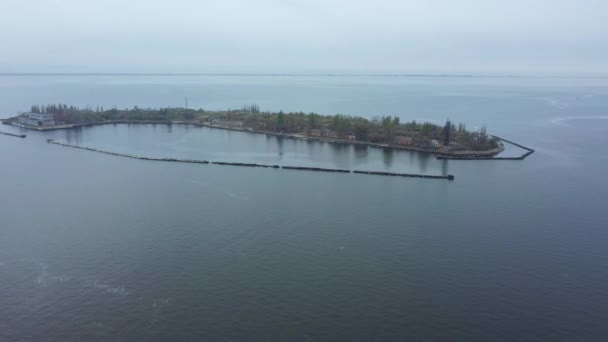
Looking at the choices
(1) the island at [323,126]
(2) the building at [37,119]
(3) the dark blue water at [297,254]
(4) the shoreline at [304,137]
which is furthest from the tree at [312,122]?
(2) the building at [37,119]

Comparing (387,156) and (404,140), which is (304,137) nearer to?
(404,140)

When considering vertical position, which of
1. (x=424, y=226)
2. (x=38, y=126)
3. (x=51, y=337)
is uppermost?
(x=38, y=126)

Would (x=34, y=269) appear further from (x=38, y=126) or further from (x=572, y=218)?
(x=38, y=126)

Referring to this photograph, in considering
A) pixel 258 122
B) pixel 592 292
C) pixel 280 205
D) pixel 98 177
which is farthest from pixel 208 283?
pixel 258 122

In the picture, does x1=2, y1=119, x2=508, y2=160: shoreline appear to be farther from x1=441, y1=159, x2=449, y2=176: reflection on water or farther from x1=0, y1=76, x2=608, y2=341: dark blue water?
x1=0, y1=76, x2=608, y2=341: dark blue water

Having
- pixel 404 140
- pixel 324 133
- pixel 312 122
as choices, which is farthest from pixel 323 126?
pixel 404 140

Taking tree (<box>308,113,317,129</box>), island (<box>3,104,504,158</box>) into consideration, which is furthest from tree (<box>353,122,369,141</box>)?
tree (<box>308,113,317,129</box>)
